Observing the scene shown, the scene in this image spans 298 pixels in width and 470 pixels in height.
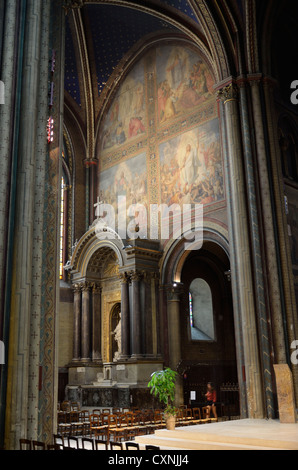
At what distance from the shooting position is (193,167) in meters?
18.9

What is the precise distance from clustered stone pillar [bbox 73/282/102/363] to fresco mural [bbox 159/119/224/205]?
512cm

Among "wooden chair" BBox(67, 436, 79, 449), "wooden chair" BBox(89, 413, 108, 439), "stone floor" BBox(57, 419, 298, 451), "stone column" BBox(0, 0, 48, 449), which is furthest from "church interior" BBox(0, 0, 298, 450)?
"wooden chair" BBox(67, 436, 79, 449)

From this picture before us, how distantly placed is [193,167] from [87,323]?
776cm

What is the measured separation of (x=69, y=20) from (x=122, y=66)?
3226mm

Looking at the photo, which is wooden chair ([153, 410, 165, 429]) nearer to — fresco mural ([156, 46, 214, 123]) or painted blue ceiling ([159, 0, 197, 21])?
fresco mural ([156, 46, 214, 123])

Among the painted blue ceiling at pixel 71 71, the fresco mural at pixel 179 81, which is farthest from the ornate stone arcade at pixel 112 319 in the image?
the painted blue ceiling at pixel 71 71

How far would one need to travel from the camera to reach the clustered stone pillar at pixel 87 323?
20016 millimetres

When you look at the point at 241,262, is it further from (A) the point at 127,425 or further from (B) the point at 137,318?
(A) the point at 127,425

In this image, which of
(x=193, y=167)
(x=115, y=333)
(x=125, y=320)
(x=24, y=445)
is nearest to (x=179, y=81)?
(x=193, y=167)

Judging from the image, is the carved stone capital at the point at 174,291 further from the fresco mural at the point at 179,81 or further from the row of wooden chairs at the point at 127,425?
the fresco mural at the point at 179,81

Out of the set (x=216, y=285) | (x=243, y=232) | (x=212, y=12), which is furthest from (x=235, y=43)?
(x=216, y=285)

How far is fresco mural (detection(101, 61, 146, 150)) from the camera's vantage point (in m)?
21.9
